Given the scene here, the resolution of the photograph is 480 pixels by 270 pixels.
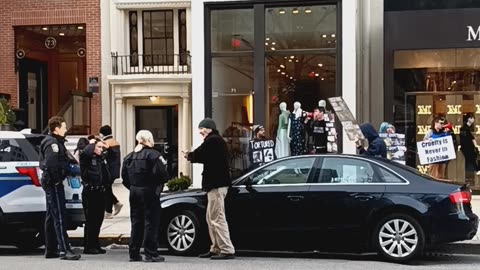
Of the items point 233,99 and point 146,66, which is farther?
point 146,66

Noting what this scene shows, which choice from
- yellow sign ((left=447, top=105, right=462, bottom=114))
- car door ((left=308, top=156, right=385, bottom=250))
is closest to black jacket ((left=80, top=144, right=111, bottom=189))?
car door ((left=308, top=156, right=385, bottom=250))

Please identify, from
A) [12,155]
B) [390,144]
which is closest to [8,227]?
[12,155]

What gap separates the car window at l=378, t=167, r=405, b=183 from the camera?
357 inches

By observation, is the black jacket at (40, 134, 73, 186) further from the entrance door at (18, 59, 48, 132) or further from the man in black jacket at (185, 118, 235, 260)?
the entrance door at (18, 59, 48, 132)

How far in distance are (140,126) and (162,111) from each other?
758mm

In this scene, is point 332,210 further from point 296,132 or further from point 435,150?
point 296,132

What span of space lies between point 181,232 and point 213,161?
1201mm

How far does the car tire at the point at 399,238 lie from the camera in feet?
28.8

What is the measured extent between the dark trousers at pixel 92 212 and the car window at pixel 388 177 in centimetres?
390

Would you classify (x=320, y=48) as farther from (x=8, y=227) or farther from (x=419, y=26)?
(x=8, y=227)

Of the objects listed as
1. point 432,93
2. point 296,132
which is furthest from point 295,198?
point 432,93

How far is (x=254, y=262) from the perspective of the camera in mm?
9094

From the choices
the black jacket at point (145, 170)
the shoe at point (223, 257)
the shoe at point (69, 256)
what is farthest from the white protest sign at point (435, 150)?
the shoe at point (69, 256)

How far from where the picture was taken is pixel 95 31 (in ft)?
61.1
